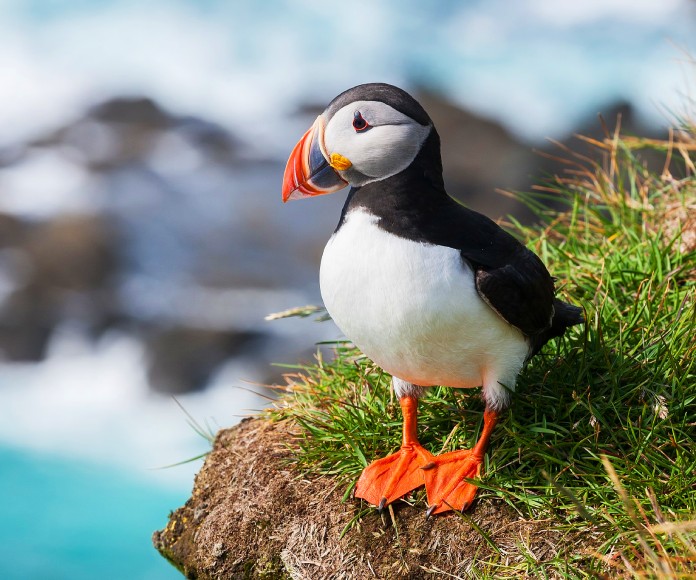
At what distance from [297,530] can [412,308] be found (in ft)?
3.74

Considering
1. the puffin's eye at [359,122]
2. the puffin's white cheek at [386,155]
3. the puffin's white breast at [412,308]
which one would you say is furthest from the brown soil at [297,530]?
the puffin's eye at [359,122]

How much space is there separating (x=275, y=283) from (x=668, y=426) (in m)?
7.34

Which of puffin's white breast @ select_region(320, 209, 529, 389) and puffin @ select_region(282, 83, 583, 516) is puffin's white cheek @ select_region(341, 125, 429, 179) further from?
puffin's white breast @ select_region(320, 209, 529, 389)

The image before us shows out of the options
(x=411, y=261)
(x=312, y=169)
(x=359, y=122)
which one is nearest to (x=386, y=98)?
(x=359, y=122)

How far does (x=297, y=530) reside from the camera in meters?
3.39

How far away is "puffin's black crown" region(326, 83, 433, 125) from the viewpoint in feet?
9.36

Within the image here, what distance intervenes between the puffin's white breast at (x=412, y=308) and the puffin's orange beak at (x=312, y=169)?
16cm

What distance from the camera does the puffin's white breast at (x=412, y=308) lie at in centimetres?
282

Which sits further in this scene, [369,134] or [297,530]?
[297,530]

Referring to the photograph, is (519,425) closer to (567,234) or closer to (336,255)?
(336,255)

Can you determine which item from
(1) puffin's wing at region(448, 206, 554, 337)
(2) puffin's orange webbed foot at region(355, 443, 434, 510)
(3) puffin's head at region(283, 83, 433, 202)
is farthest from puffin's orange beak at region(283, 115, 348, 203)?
(2) puffin's orange webbed foot at region(355, 443, 434, 510)

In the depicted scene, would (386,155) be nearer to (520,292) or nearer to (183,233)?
(520,292)

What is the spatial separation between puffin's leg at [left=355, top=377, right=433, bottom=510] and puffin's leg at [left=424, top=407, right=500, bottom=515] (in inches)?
2.2

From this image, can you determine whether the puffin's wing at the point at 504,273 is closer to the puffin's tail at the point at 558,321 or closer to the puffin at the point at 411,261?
the puffin at the point at 411,261
